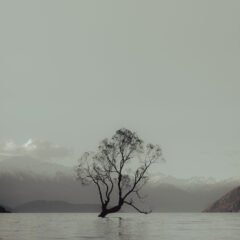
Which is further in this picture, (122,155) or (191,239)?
(122,155)

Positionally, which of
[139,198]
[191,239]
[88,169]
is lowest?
[191,239]

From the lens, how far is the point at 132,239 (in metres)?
46.2

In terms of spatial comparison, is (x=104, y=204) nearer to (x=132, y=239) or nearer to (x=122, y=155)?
(x=122, y=155)

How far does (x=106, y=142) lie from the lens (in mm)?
104562

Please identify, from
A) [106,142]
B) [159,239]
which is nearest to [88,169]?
[106,142]

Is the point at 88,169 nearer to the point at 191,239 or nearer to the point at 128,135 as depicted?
the point at 128,135

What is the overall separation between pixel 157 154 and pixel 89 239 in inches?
2341

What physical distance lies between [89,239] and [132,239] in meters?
3.65

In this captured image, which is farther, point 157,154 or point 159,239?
point 157,154

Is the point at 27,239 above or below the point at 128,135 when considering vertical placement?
below

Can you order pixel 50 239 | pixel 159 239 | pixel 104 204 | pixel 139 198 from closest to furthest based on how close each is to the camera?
pixel 50 239
pixel 159 239
pixel 139 198
pixel 104 204

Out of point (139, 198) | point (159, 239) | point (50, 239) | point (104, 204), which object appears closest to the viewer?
point (50, 239)

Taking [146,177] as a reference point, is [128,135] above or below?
above

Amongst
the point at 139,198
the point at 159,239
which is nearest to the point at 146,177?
the point at 139,198
